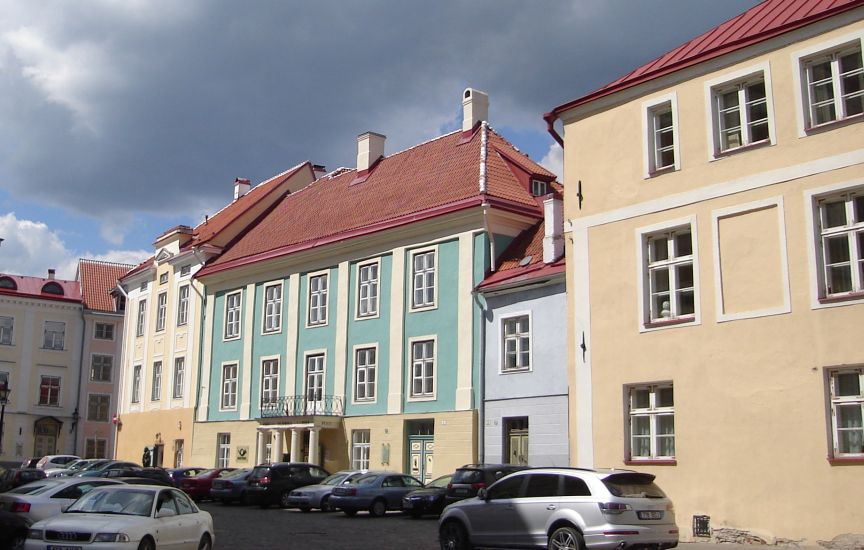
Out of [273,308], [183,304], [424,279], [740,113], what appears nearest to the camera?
[740,113]

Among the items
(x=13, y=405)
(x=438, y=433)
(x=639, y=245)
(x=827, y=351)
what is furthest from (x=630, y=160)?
(x=13, y=405)

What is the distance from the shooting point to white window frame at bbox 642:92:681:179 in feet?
68.4

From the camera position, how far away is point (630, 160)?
21.7 m

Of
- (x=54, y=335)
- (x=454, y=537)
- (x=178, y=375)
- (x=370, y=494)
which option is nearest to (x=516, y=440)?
(x=370, y=494)

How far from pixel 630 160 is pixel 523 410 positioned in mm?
10036

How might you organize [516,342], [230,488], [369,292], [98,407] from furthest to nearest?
[98,407] < [369,292] < [230,488] < [516,342]

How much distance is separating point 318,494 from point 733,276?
14.3m

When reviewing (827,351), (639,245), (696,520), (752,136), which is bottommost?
(696,520)

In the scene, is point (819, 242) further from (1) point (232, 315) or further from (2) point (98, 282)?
(2) point (98, 282)

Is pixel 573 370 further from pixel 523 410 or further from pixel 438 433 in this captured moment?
pixel 438 433

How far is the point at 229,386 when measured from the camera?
43000 mm

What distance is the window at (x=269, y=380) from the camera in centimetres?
3991

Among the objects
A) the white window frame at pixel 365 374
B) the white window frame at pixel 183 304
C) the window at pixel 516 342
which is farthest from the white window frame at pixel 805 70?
the white window frame at pixel 183 304

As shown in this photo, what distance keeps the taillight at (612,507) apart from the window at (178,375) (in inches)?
1386
